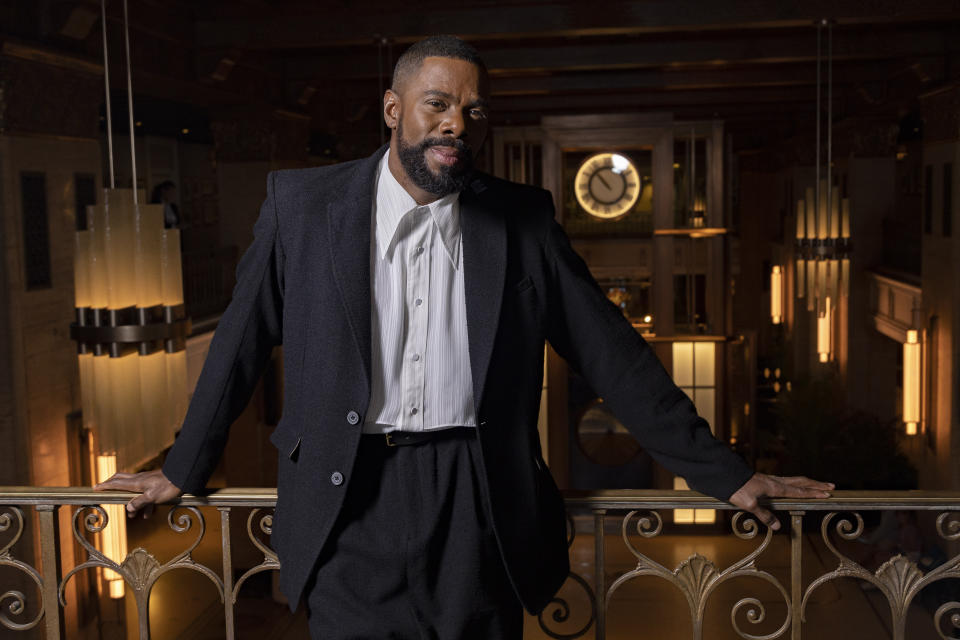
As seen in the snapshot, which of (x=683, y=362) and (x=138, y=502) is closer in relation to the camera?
(x=138, y=502)

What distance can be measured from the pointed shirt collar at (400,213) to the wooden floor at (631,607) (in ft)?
21.6

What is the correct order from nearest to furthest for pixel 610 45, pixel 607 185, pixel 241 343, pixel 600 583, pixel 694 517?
pixel 241 343 → pixel 600 583 → pixel 610 45 → pixel 607 185 → pixel 694 517

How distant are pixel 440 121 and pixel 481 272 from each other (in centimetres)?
30

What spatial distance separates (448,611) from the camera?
6.05 feet

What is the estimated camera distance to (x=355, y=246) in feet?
6.06

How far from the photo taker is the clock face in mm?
11789

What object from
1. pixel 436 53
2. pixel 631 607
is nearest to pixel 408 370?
pixel 436 53

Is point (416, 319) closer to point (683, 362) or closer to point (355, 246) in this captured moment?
point (355, 246)

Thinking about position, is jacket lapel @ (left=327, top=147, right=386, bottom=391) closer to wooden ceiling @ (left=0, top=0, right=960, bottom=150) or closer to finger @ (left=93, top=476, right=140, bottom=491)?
finger @ (left=93, top=476, right=140, bottom=491)

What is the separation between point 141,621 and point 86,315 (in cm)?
199


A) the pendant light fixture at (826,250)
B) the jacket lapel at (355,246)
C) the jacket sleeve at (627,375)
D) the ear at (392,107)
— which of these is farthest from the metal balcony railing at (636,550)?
the pendant light fixture at (826,250)

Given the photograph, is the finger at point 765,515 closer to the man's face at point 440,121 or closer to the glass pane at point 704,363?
the man's face at point 440,121

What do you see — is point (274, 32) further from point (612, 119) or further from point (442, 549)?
point (442, 549)

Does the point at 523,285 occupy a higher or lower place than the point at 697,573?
higher
